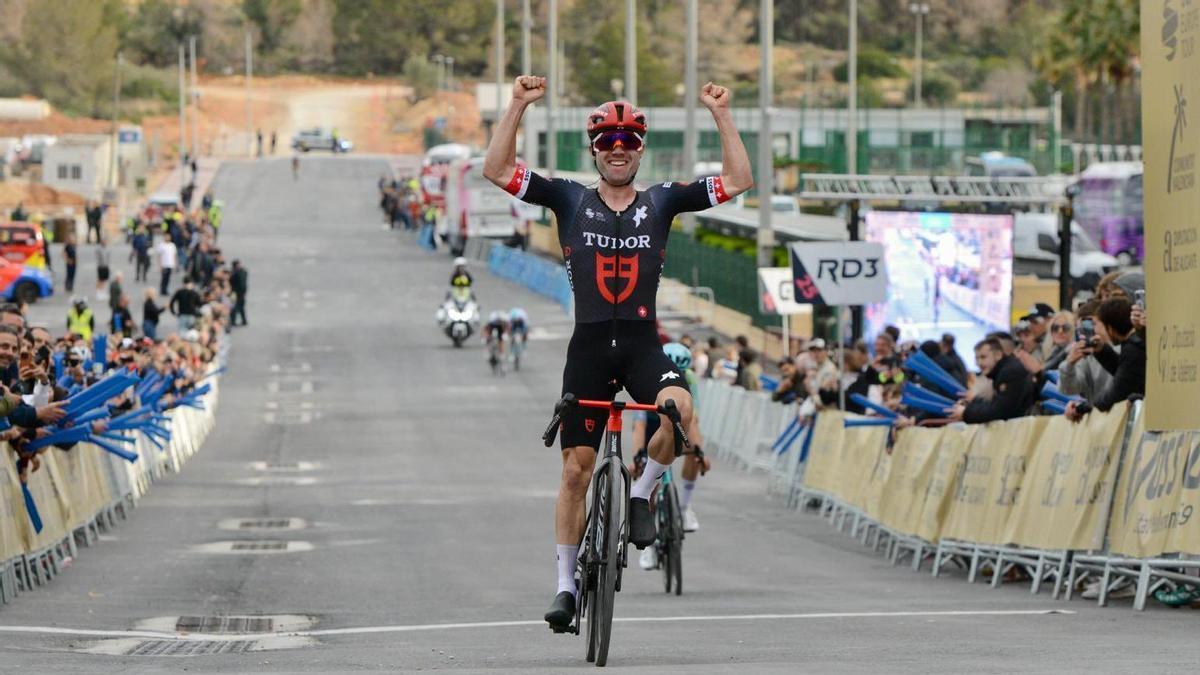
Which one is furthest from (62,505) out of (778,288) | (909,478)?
(778,288)

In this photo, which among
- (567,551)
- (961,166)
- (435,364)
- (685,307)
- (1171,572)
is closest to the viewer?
(567,551)

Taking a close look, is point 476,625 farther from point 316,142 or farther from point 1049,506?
point 316,142

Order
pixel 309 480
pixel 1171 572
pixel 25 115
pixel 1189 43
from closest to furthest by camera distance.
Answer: pixel 1189 43 < pixel 1171 572 < pixel 309 480 < pixel 25 115

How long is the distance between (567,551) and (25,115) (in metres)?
158

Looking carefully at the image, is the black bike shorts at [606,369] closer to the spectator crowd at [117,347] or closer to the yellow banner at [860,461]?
the spectator crowd at [117,347]

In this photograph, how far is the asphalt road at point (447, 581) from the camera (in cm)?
1141

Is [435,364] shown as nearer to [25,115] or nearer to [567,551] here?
[567,551]

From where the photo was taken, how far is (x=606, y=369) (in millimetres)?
10461

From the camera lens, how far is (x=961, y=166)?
66688 millimetres

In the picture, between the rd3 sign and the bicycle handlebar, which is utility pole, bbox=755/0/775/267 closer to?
the rd3 sign

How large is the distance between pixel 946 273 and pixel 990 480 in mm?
16866

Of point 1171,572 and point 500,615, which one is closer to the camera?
point 1171,572

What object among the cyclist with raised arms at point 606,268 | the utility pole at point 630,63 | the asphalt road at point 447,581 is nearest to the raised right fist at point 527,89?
the cyclist with raised arms at point 606,268

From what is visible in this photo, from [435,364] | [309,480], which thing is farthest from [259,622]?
[435,364]
